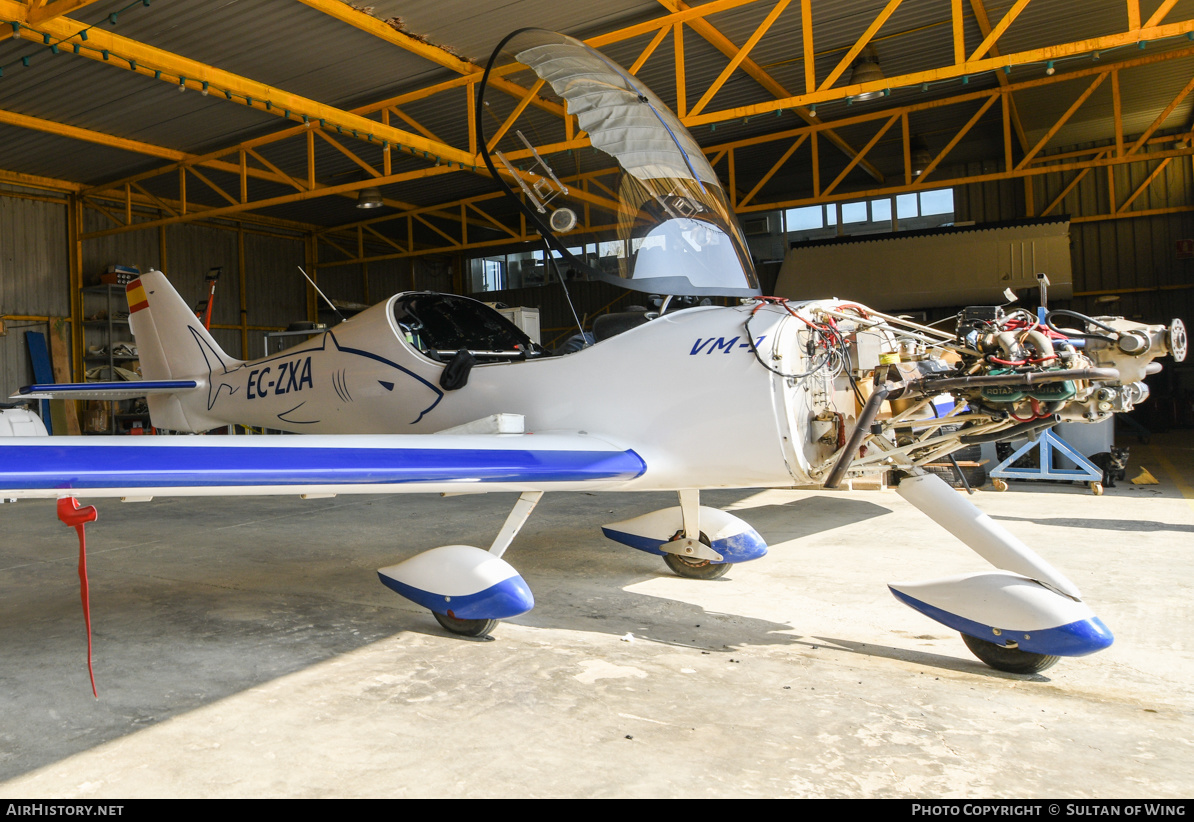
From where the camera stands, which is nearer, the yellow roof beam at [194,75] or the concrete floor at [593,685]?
the concrete floor at [593,685]

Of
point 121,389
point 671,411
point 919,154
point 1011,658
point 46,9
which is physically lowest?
point 1011,658

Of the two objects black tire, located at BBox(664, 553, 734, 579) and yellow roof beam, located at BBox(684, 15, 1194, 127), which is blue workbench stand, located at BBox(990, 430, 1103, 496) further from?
black tire, located at BBox(664, 553, 734, 579)

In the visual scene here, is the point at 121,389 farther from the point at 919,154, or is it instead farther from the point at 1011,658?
the point at 919,154

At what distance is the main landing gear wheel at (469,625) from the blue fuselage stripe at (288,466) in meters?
0.65

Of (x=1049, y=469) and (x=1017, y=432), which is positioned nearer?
(x=1017, y=432)

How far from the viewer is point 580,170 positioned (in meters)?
3.88

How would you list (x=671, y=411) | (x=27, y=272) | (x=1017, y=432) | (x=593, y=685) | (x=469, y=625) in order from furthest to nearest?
(x=27, y=272)
(x=671, y=411)
(x=469, y=625)
(x=1017, y=432)
(x=593, y=685)

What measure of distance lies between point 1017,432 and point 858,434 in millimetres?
706

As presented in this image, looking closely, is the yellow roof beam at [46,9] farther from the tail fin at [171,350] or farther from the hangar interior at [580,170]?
the tail fin at [171,350]

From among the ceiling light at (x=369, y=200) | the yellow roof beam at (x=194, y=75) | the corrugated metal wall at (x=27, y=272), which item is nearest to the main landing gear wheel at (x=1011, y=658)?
the yellow roof beam at (x=194, y=75)

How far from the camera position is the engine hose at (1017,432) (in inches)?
124

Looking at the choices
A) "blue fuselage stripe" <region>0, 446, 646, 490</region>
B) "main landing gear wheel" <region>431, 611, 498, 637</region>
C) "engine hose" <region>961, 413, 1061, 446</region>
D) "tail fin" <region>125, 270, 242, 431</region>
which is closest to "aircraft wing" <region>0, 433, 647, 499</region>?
"blue fuselage stripe" <region>0, 446, 646, 490</region>

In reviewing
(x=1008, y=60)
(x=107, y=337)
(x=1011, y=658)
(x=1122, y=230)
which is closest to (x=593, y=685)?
(x=1011, y=658)

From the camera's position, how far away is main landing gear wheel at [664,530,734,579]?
447cm
